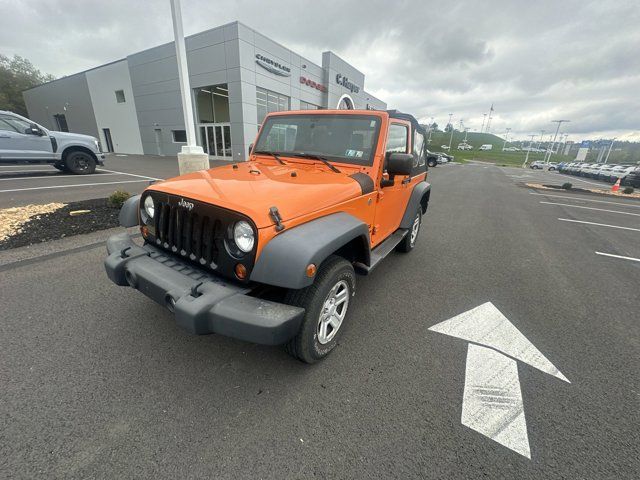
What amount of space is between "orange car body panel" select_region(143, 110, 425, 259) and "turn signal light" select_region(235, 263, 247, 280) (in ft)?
0.55

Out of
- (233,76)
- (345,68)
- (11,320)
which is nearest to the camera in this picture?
(11,320)

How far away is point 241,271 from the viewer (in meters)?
1.84

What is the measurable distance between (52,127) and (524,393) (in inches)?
2014

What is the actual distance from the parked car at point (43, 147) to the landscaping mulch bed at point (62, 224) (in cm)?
560

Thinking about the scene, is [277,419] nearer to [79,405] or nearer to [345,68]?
[79,405]

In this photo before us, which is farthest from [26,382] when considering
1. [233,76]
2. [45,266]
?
[233,76]

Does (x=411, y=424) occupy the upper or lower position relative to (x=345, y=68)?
lower

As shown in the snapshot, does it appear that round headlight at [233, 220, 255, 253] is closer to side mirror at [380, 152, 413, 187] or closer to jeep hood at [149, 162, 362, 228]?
jeep hood at [149, 162, 362, 228]

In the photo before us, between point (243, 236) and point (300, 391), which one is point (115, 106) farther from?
point (300, 391)

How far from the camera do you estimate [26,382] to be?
193 centimetres

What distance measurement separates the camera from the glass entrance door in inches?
803

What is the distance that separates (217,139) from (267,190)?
21386 millimetres

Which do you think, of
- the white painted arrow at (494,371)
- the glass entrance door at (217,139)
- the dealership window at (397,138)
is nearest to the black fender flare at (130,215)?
the dealership window at (397,138)

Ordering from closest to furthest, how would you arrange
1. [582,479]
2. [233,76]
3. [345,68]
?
[582,479]
[233,76]
[345,68]
